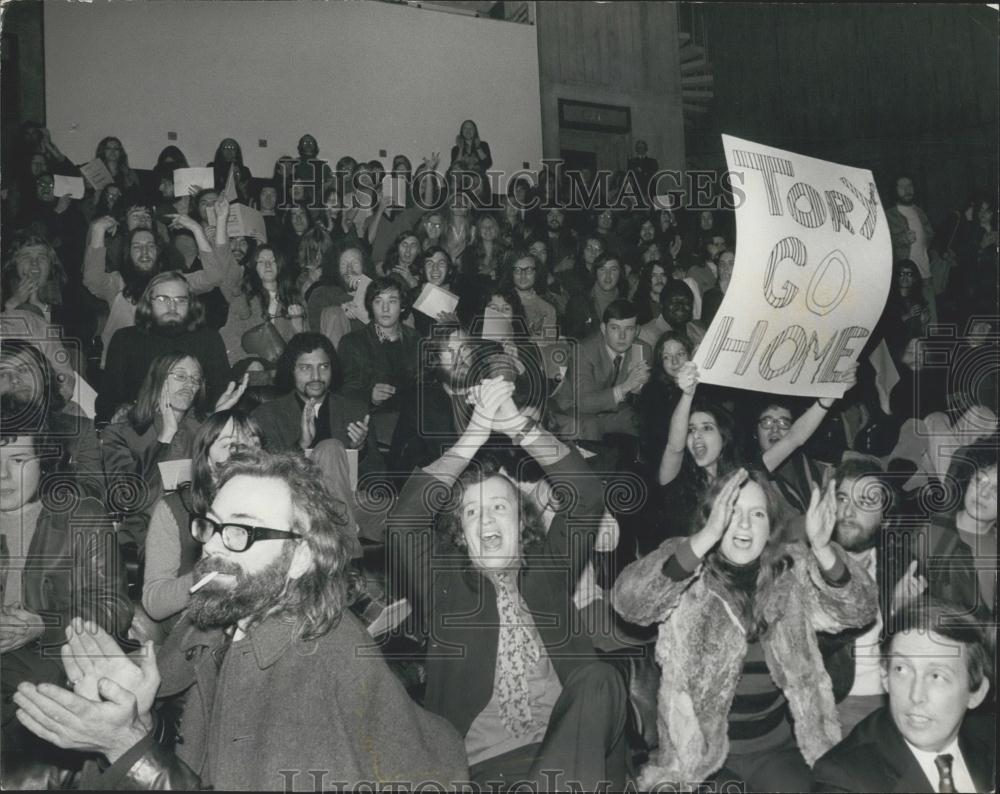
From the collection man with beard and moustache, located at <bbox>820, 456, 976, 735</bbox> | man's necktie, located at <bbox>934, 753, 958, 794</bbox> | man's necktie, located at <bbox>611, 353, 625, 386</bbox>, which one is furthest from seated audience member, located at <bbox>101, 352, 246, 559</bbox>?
man's necktie, located at <bbox>934, 753, 958, 794</bbox>

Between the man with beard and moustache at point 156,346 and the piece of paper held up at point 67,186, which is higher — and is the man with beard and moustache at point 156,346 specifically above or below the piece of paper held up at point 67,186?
below

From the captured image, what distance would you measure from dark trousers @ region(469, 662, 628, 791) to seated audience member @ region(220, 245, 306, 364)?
197cm

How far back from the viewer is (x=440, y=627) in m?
4.68

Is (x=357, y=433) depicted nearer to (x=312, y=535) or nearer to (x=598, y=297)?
(x=312, y=535)

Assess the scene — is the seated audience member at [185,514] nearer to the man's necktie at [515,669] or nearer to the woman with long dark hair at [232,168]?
the woman with long dark hair at [232,168]

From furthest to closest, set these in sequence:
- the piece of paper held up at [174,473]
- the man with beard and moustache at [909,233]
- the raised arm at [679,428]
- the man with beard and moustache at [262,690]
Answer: the man with beard and moustache at [909,233] < the raised arm at [679,428] < the piece of paper held up at [174,473] < the man with beard and moustache at [262,690]

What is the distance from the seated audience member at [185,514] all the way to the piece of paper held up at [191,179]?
995mm

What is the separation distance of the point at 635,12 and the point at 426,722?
322cm

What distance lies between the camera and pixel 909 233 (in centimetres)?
516

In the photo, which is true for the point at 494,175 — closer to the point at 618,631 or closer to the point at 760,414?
the point at 760,414

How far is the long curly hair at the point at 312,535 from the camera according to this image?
446 centimetres

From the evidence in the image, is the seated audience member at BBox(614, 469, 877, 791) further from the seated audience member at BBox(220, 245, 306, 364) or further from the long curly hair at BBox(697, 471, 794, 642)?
the seated audience member at BBox(220, 245, 306, 364)

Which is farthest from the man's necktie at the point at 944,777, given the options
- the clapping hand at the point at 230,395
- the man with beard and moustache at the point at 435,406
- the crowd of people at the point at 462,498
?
the clapping hand at the point at 230,395

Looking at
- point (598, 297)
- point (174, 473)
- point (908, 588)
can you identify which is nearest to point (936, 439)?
point (908, 588)
